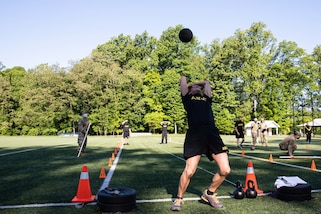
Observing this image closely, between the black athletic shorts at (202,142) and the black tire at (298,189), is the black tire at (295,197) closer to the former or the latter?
the black tire at (298,189)

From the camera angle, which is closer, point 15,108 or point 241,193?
point 241,193

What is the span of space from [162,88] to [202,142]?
2301 inches

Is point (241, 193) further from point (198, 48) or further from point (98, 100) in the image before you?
point (198, 48)

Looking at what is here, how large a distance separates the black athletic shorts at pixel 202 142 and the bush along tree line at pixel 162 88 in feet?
173

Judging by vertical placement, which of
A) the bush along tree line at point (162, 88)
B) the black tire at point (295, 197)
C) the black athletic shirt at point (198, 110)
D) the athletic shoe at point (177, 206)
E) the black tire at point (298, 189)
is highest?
the bush along tree line at point (162, 88)

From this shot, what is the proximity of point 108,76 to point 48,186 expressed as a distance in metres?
51.8

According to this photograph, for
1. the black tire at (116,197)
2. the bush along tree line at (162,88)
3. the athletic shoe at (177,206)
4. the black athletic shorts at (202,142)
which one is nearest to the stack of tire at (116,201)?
the black tire at (116,197)

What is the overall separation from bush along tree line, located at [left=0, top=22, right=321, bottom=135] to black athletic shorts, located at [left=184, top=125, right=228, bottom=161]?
52821 mm

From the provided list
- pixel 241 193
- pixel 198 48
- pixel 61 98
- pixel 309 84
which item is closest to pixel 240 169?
pixel 241 193

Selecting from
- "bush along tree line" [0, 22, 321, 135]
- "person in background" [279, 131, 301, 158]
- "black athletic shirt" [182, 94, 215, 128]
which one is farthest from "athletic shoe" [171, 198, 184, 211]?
"bush along tree line" [0, 22, 321, 135]

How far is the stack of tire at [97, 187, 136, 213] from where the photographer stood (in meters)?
4.80

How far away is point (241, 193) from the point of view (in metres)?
5.73

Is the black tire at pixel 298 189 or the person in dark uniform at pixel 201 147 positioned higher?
the person in dark uniform at pixel 201 147

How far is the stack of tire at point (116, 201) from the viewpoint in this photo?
480 cm
